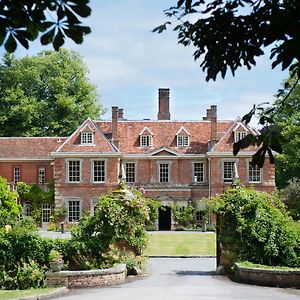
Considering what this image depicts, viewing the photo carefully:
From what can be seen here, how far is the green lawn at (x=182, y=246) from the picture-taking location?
84.9 ft

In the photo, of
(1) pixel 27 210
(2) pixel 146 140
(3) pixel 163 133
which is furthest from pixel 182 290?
(1) pixel 27 210

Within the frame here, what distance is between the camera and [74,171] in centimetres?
4400

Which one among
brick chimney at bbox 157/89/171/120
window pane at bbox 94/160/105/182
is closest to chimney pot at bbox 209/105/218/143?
brick chimney at bbox 157/89/171/120

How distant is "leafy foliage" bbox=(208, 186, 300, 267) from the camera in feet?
58.8

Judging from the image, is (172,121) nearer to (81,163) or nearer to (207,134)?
(207,134)

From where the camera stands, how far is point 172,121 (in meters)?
46.9

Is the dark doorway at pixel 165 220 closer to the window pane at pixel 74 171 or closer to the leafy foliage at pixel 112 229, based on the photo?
the window pane at pixel 74 171

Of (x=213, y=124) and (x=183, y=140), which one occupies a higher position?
(x=213, y=124)

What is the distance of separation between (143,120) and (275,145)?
141 feet

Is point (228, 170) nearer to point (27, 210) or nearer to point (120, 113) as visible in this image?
point (120, 113)

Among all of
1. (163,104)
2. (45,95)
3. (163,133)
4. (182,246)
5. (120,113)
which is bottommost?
(182,246)

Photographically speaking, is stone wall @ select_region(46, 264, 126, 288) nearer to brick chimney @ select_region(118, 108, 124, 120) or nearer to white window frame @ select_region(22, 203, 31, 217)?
white window frame @ select_region(22, 203, 31, 217)

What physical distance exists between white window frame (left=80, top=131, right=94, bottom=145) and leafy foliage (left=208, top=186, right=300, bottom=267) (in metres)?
25.4

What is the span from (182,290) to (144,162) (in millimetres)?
30154
